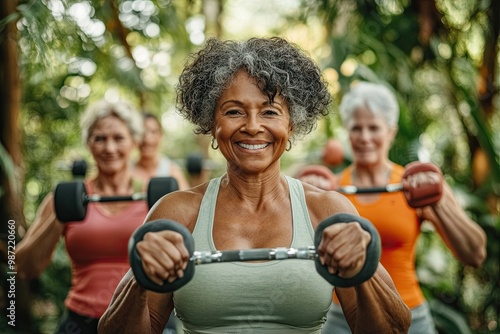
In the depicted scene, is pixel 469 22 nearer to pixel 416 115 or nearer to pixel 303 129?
pixel 416 115

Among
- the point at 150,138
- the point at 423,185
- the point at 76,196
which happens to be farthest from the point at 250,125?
the point at 150,138

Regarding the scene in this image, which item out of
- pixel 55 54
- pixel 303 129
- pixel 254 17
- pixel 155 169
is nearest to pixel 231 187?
pixel 303 129

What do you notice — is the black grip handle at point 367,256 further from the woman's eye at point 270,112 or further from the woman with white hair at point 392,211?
the woman with white hair at point 392,211

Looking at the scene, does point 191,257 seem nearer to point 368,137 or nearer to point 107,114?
point 368,137

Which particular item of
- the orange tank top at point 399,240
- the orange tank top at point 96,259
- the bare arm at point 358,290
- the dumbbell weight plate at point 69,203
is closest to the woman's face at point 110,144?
the orange tank top at point 96,259

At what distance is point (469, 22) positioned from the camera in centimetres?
383

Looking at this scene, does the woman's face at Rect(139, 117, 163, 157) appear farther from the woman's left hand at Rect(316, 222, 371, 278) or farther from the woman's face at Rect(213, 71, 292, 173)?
the woman's left hand at Rect(316, 222, 371, 278)

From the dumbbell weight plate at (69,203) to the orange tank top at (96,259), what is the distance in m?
0.18

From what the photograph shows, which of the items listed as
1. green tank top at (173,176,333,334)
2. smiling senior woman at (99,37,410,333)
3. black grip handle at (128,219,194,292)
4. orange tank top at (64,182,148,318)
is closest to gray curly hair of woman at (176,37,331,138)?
smiling senior woman at (99,37,410,333)

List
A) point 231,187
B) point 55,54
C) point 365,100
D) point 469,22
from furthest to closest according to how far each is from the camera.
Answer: point 469,22
point 365,100
point 55,54
point 231,187

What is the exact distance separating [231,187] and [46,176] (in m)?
2.61

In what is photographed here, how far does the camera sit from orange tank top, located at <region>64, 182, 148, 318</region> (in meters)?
2.37

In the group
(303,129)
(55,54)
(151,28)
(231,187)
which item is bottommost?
(231,187)

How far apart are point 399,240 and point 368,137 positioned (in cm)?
47
